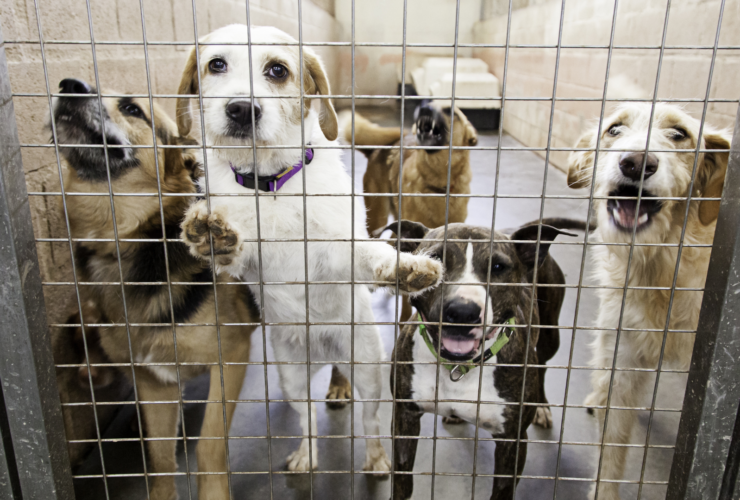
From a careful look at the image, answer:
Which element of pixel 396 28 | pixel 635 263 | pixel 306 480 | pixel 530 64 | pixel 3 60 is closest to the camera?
pixel 3 60

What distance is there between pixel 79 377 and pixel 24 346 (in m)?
0.94

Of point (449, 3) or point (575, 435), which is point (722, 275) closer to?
point (575, 435)

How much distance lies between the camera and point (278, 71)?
1704mm

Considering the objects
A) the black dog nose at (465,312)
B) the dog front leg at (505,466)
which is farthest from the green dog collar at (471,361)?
A: the dog front leg at (505,466)

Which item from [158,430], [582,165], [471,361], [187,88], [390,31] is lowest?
[158,430]

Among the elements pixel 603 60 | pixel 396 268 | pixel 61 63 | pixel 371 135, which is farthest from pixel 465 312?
pixel 603 60

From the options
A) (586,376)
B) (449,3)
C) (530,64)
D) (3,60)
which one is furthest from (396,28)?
(3,60)

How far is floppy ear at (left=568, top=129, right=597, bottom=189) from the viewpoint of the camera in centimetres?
202

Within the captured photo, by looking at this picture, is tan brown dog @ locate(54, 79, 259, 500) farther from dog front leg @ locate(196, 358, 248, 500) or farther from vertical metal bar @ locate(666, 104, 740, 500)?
vertical metal bar @ locate(666, 104, 740, 500)

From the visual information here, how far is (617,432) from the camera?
6.21 feet

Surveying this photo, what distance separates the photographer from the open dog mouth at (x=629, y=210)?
1.71 m

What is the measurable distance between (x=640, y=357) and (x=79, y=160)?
1954 millimetres

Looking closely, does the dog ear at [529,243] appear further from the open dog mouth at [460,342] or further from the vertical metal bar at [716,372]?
the vertical metal bar at [716,372]

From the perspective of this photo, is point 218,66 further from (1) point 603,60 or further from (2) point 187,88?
(1) point 603,60
